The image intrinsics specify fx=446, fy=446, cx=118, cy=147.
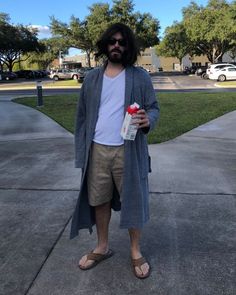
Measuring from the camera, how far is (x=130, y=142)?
3.06 metres

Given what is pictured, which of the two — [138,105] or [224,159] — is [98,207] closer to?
[138,105]

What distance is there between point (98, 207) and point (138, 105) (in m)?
0.86

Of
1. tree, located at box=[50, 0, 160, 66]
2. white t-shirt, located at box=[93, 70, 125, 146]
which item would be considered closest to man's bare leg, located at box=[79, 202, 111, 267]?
white t-shirt, located at box=[93, 70, 125, 146]

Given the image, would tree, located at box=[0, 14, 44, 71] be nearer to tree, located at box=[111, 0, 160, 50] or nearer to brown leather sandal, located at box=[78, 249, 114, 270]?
tree, located at box=[111, 0, 160, 50]

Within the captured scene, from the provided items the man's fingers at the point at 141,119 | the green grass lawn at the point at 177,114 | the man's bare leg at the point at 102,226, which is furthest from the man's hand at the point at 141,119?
the green grass lawn at the point at 177,114

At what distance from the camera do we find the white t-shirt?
308 cm

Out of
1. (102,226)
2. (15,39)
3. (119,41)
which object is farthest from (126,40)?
(15,39)

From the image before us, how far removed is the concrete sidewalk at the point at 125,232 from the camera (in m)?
3.17

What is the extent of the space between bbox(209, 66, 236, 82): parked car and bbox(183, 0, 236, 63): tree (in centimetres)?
907

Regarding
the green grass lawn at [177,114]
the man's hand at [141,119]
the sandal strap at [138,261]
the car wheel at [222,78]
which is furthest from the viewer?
the car wheel at [222,78]

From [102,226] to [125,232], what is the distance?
2.09 feet

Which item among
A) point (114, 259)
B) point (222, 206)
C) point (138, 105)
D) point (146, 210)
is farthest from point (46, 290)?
point (222, 206)

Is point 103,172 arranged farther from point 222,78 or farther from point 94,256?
point 222,78

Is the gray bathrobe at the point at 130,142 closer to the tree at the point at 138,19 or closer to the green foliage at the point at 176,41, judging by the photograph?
the tree at the point at 138,19
